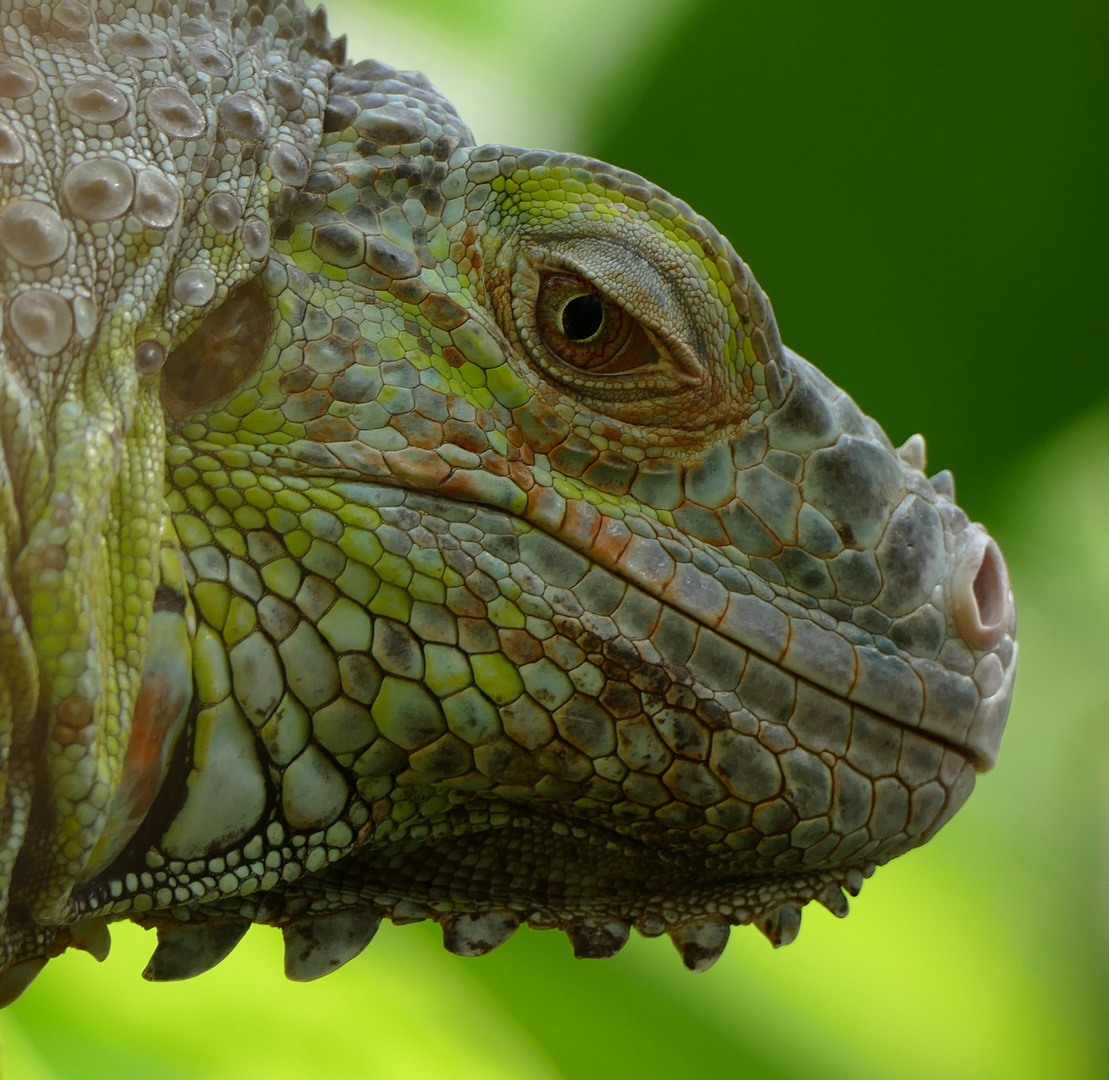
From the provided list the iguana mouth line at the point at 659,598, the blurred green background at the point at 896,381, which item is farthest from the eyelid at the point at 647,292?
the blurred green background at the point at 896,381

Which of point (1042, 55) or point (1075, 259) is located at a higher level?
point (1042, 55)

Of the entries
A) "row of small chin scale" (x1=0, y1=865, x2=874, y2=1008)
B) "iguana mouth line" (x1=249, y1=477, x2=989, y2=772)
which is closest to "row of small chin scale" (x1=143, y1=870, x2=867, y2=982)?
"row of small chin scale" (x1=0, y1=865, x2=874, y2=1008)

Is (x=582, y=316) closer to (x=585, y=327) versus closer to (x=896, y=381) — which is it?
(x=585, y=327)

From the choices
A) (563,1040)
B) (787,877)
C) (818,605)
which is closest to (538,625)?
(818,605)

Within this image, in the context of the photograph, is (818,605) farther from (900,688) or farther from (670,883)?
(670,883)

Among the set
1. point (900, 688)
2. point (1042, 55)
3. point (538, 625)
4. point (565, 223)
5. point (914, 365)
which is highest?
point (1042, 55)

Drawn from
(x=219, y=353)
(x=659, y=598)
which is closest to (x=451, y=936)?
(x=659, y=598)

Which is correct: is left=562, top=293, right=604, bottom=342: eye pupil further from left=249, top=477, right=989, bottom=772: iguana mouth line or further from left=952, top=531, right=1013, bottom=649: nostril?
left=952, top=531, right=1013, bottom=649: nostril

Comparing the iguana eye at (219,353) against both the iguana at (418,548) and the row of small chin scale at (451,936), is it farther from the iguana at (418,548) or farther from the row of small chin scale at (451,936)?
the row of small chin scale at (451,936)
